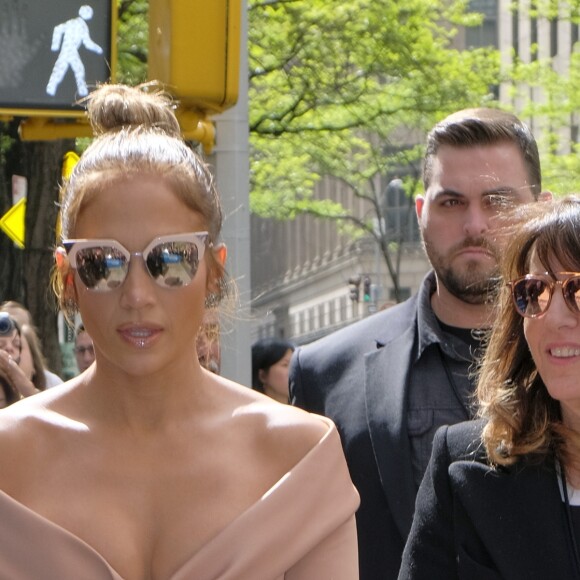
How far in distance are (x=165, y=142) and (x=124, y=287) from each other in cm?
34

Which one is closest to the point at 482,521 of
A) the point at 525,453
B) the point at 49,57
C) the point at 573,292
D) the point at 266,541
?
the point at 525,453

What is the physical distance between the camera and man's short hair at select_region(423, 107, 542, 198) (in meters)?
4.61

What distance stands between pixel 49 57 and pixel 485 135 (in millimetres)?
2362

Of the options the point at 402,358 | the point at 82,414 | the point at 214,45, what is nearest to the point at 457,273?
the point at 402,358

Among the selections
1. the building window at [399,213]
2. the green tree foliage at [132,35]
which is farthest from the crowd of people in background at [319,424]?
the building window at [399,213]

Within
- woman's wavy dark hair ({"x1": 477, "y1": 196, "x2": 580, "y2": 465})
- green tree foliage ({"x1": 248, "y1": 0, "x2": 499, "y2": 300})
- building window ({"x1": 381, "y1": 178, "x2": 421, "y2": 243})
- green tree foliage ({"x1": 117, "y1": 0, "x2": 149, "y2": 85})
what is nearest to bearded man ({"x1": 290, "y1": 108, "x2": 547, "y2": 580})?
woman's wavy dark hair ({"x1": 477, "y1": 196, "x2": 580, "y2": 465})

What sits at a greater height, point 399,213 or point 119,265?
point 399,213

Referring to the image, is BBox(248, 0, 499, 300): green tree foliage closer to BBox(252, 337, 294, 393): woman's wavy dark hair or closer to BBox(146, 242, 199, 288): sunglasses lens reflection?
BBox(252, 337, 294, 393): woman's wavy dark hair

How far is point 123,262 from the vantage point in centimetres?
280

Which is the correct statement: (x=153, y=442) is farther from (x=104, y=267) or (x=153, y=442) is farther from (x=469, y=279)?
(x=469, y=279)

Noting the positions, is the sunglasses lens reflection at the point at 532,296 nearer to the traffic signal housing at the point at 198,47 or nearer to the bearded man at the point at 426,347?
the bearded man at the point at 426,347

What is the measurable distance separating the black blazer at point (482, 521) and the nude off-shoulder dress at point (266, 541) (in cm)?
45

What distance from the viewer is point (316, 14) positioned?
19.2 meters

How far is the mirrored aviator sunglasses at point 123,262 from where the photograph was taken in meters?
2.79
